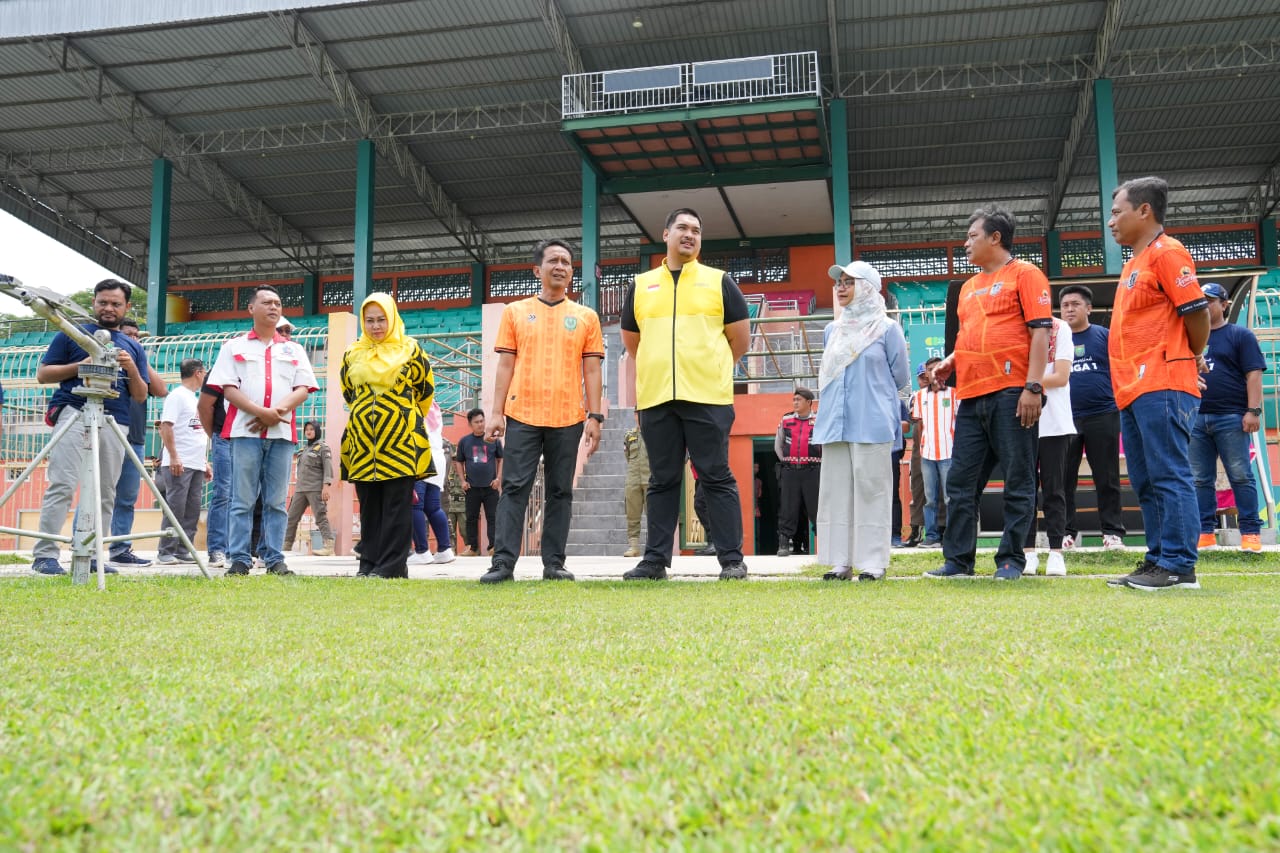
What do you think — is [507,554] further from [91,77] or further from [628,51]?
[91,77]

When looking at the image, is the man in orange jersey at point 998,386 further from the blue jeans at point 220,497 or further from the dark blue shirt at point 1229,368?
the blue jeans at point 220,497

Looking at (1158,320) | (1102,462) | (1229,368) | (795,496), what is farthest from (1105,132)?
(1158,320)

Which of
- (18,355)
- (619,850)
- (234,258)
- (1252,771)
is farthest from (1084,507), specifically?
(234,258)


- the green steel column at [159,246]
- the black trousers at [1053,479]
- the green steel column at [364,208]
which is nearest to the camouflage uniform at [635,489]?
the black trousers at [1053,479]

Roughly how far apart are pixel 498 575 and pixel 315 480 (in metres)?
6.06

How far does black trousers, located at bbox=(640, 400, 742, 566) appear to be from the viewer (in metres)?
4.58

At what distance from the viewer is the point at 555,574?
181 inches

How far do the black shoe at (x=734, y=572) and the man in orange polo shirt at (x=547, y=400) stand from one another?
79 centimetres

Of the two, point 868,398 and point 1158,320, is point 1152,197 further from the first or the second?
point 868,398

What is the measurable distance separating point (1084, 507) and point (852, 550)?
4.26m

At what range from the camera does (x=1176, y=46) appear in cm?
1886

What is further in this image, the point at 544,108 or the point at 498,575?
the point at 544,108

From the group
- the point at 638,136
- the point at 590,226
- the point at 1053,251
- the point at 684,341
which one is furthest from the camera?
the point at 1053,251

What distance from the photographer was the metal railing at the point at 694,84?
18203mm
